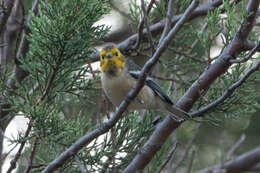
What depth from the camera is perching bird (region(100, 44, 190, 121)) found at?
3.56 m

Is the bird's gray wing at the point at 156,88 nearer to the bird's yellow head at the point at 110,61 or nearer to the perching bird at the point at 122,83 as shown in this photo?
the perching bird at the point at 122,83

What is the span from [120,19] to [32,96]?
2374 millimetres

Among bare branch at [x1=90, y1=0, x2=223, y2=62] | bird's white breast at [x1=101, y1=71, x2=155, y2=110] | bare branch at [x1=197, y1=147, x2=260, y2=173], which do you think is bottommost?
bare branch at [x1=197, y1=147, x2=260, y2=173]

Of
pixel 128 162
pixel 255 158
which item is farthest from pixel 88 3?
pixel 255 158

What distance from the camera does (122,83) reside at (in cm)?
359

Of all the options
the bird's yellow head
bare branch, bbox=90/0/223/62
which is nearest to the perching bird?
the bird's yellow head

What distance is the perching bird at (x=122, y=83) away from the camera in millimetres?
3559

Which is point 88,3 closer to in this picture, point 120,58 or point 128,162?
point 120,58

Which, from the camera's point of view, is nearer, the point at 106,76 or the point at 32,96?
the point at 32,96

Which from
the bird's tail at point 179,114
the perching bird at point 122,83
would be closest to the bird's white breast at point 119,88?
the perching bird at point 122,83

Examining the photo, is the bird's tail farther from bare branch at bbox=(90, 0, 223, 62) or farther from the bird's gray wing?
bare branch at bbox=(90, 0, 223, 62)

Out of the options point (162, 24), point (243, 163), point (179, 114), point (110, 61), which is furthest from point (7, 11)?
point (243, 163)

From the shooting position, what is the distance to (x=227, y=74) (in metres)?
3.22

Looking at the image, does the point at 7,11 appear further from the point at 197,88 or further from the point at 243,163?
the point at 243,163
